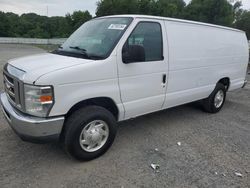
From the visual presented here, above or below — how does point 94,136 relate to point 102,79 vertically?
below

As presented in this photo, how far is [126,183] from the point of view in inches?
116

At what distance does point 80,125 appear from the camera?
3.11 metres

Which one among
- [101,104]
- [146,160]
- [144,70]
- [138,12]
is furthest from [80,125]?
[138,12]

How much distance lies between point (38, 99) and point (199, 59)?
341 cm

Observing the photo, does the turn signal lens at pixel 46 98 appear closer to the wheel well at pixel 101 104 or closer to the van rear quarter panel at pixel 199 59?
the wheel well at pixel 101 104

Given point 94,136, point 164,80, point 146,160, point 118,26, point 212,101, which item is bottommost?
point 146,160

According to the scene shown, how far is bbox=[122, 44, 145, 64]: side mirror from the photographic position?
10.8 ft

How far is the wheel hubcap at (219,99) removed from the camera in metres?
5.71

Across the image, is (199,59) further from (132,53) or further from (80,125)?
(80,125)

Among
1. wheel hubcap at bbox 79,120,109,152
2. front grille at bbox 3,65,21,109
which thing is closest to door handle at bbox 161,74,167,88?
wheel hubcap at bbox 79,120,109,152

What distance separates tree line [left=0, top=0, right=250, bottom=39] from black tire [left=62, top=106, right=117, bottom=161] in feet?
78.6

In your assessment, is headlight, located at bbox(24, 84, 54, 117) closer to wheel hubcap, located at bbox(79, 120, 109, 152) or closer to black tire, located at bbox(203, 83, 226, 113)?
wheel hubcap, located at bbox(79, 120, 109, 152)

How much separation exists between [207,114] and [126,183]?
→ 353 centimetres

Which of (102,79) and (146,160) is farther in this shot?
(146,160)
